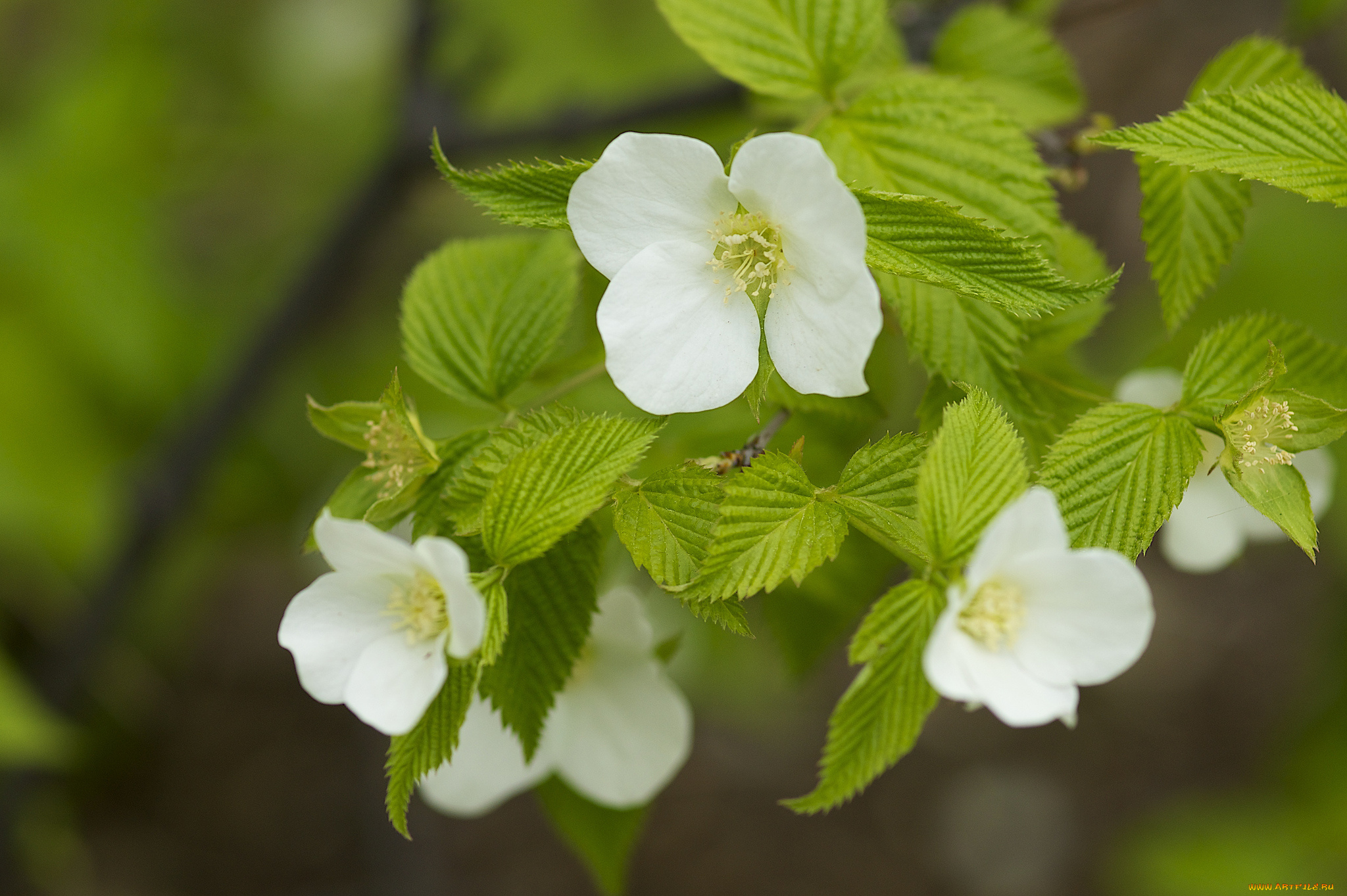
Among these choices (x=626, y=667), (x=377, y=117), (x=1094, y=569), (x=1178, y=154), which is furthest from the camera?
(x=377, y=117)

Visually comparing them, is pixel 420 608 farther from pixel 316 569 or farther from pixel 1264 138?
pixel 316 569

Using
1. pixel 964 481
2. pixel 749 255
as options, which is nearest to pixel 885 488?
pixel 964 481

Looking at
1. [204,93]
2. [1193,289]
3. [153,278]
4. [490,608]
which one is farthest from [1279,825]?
[204,93]

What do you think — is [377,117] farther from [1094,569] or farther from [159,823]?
[1094,569]

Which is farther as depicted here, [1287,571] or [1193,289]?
[1287,571]

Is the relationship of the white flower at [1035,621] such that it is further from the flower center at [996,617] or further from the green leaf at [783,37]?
the green leaf at [783,37]

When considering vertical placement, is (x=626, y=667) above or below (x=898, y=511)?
below
